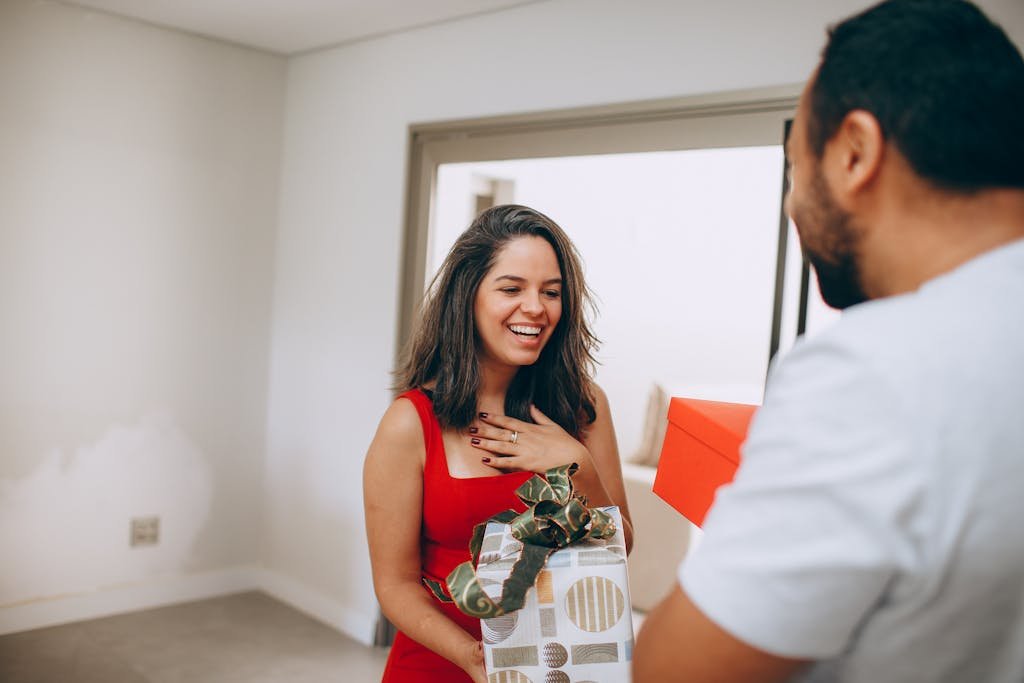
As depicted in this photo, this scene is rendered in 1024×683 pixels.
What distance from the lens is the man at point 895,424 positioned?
18.9 inches

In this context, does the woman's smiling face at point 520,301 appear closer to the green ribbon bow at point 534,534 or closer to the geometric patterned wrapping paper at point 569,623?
the green ribbon bow at point 534,534

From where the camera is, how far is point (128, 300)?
11.6 ft

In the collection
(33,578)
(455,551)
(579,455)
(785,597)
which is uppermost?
(785,597)

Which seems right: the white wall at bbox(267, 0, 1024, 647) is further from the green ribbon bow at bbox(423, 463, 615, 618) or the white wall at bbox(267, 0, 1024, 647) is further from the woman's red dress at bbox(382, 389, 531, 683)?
the green ribbon bow at bbox(423, 463, 615, 618)

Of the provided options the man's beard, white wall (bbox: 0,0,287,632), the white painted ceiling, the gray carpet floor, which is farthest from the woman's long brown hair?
white wall (bbox: 0,0,287,632)

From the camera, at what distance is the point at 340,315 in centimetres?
371

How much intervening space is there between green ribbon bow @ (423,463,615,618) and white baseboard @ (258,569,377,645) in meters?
2.64

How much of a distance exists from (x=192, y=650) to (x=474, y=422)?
94.1 inches

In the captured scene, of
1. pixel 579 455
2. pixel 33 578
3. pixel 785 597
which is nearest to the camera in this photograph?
pixel 785 597

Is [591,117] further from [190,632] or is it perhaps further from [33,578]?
[33,578]

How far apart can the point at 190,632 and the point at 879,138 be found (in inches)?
142

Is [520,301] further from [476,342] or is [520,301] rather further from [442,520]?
[442,520]

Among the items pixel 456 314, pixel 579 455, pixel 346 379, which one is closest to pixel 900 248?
pixel 579 455

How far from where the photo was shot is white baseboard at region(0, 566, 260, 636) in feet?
11.0
